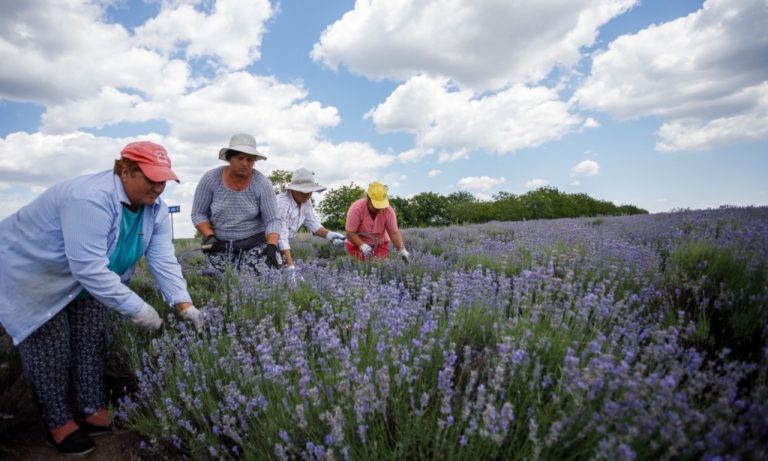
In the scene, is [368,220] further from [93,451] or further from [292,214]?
[93,451]

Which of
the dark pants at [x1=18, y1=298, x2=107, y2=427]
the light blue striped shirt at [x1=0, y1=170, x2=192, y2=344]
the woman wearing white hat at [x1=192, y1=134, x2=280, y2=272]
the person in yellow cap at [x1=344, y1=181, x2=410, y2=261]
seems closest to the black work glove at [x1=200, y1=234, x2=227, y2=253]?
the woman wearing white hat at [x1=192, y1=134, x2=280, y2=272]

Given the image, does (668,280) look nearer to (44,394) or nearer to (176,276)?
(176,276)

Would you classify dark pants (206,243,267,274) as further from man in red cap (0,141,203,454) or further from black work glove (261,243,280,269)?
man in red cap (0,141,203,454)

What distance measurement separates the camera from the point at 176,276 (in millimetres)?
2916

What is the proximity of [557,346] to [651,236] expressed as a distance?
11.4 ft

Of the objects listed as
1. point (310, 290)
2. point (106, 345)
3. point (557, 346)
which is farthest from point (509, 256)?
point (106, 345)

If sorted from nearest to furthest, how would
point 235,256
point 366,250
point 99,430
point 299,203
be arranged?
point 99,430 < point 235,256 < point 366,250 < point 299,203

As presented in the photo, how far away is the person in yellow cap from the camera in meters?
5.36

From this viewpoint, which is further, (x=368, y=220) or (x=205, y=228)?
(x=368, y=220)

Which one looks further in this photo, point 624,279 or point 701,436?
point 624,279

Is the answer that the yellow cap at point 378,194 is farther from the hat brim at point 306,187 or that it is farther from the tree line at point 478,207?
the tree line at point 478,207

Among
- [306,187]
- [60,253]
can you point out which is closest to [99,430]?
[60,253]

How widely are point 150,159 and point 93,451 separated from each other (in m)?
1.66

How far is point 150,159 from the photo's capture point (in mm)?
2395
